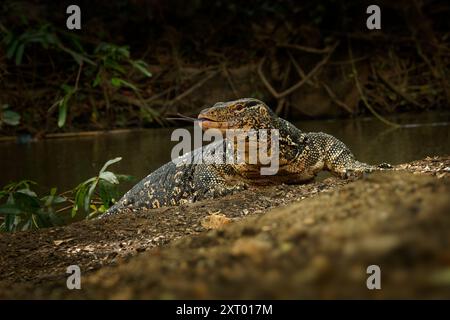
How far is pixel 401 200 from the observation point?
97cm

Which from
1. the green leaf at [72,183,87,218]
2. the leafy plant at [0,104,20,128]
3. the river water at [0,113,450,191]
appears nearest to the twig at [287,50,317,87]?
the river water at [0,113,450,191]

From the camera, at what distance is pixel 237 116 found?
A: 10.5ft

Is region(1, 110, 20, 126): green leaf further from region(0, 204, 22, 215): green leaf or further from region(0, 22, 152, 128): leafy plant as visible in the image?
region(0, 204, 22, 215): green leaf

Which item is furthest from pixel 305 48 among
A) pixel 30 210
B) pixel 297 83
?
pixel 30 210

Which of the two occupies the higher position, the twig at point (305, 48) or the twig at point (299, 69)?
the twig at point (305, 48)

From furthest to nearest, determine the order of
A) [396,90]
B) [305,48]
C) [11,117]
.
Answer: [305,48] < [396,90] < [11,117]

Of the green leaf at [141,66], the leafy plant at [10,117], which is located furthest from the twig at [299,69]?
the leafy plant at [10,117]

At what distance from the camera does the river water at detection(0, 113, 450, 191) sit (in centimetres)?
449

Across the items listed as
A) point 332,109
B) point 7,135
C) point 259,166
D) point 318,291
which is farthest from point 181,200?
point 332,109

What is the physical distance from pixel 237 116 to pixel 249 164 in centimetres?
30

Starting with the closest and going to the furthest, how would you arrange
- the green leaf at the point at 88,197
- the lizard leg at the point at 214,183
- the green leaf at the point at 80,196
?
the lizard leg at the point at 214,183, the green leaf at the point at 88,197, the green leaf at the point at 80,196

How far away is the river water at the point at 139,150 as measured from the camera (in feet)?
14.7

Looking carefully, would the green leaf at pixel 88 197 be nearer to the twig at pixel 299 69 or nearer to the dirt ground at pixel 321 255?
the dirt ground at pixel 321 255

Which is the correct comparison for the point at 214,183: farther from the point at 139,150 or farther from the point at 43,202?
the point at 139,150
